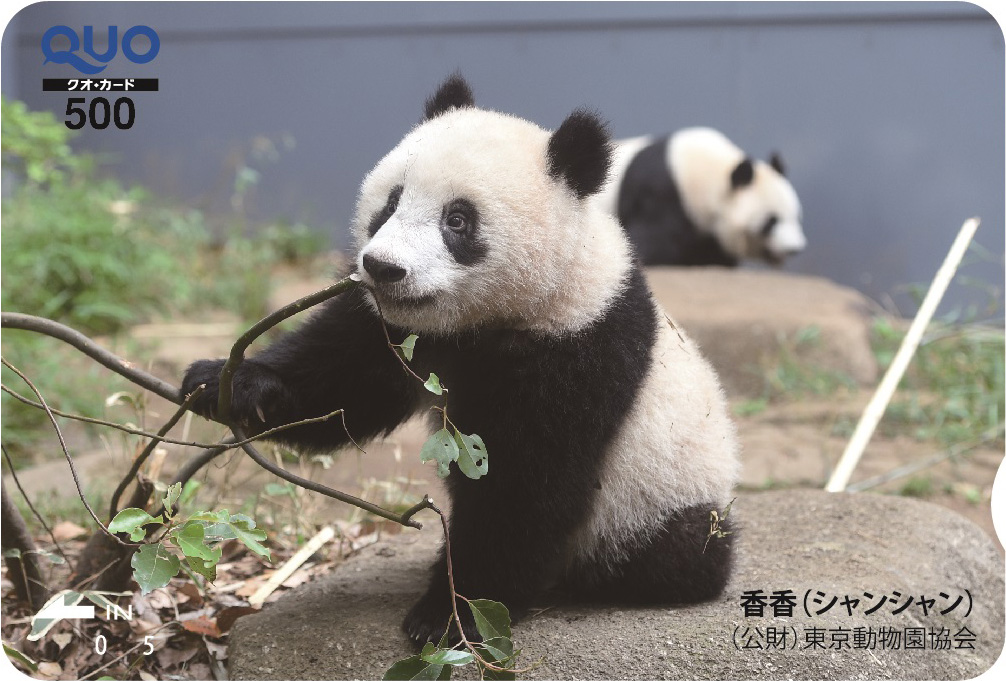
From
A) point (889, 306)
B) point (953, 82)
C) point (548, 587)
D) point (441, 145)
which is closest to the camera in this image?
point (441, 145)

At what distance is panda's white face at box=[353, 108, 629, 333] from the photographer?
232 cm

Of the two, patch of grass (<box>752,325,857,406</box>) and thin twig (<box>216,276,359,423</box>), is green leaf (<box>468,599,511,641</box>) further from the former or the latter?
patch of grass (<box>752,325,857,406</box>)

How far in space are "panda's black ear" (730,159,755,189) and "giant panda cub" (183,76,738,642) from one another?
5.61m

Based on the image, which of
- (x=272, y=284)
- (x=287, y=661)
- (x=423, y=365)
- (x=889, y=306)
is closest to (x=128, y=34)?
(x=423, y=365)

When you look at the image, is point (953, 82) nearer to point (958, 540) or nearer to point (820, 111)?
point (820, 111)

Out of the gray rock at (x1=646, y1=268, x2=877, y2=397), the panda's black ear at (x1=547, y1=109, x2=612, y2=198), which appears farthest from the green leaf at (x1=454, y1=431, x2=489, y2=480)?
the gray rock at (x1=646, y1=268, x2=877, y2=397)

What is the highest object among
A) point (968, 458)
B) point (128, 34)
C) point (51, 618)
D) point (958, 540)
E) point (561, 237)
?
point (128, 34)

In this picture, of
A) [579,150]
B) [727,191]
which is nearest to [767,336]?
[727,191]

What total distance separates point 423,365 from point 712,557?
0.98 metres

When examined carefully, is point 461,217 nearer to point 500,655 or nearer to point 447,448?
point 447,448

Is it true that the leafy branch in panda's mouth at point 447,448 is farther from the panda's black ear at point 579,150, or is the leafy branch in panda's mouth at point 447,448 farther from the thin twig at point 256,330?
the panda's black ear at point 579,150

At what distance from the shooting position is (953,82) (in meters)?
6.81

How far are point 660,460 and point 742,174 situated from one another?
5.87 meters

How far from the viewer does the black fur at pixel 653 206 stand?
8242 millimetres
